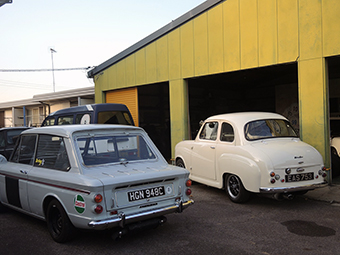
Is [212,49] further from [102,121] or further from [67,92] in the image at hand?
[67,92]

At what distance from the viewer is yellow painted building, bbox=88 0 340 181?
7.96 m

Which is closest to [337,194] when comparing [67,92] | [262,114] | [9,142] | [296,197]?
[296,197]

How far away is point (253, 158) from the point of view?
238 inches

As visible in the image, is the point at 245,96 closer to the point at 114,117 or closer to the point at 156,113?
the point at 156,113

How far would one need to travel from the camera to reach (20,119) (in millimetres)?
32000

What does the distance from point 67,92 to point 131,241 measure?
20.3m

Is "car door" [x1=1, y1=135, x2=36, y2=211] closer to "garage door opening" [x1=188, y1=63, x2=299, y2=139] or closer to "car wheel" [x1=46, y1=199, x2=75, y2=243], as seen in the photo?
"car wheel" [x1=46, y1=199, x2=75, y2=243]

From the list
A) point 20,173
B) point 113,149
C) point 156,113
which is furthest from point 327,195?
point 156,113

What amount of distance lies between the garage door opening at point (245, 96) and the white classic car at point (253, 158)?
9009 mm

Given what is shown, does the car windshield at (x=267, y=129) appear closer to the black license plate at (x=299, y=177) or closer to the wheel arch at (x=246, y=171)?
the wheel arch at (x=246, y=171)

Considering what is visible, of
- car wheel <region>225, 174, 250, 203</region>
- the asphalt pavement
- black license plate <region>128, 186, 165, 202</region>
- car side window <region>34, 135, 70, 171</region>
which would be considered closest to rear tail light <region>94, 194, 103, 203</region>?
black license plate <region>128, 186, 165, 202</region>

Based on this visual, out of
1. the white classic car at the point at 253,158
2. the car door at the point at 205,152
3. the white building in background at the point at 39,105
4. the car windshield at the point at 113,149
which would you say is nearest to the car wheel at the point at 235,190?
the white classic car at the point at 253,158

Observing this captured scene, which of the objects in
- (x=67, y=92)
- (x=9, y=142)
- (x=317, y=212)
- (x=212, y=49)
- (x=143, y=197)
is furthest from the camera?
(x=67, y=92)

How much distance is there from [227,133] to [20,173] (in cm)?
405
